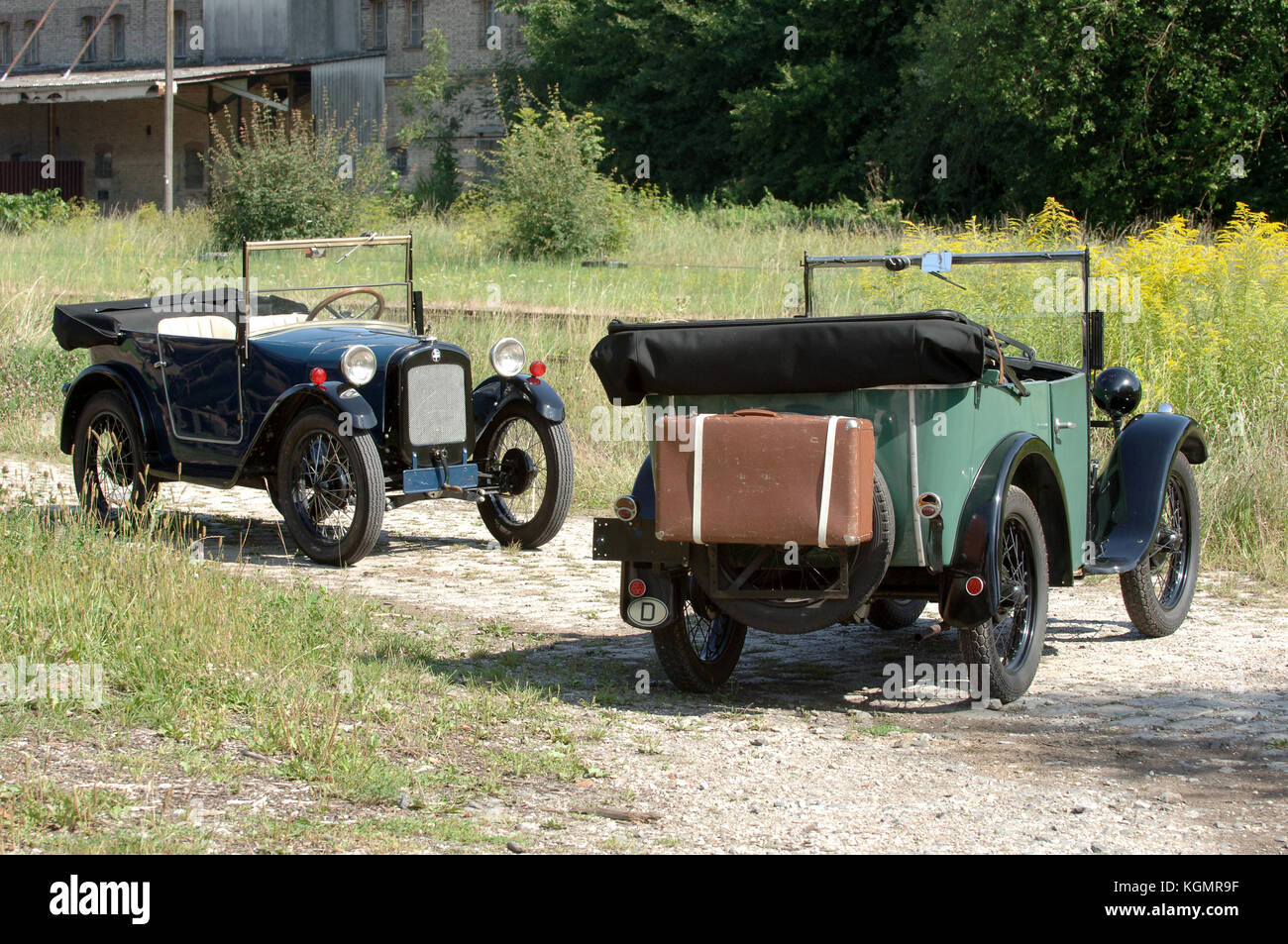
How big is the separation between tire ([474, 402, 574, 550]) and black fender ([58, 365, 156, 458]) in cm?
241

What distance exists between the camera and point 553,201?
2498cm

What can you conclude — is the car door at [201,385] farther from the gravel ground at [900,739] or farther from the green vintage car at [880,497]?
the green vintage car at [880,497]

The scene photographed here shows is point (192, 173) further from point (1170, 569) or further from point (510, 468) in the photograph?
point (1170, 569)

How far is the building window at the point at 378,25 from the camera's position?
45594 millimetres

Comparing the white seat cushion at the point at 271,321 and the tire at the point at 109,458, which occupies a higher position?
the white seat cushion at the point at 271,321

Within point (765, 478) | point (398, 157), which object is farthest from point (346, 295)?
point (398, 157)

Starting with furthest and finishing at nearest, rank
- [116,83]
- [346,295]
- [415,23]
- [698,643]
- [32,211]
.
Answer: [415,23] → [116,83] → [32,211] → [346,295] → [698,643]

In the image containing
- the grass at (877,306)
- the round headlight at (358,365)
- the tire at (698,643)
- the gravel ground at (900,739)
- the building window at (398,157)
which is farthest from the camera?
the building window at (398,157)

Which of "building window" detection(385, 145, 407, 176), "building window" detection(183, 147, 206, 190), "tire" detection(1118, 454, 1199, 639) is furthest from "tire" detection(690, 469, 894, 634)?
"building window" detection(183, 147, 206, 190)

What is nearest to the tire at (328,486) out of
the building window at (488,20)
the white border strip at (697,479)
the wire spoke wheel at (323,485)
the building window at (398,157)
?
the wire spoke wheel at (323,485)

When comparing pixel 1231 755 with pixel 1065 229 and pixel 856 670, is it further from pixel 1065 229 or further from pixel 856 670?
pixel 1065 229

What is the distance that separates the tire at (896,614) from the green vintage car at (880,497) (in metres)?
1.05

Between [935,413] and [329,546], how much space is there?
4831 millimetres

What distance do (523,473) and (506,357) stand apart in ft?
2.70
